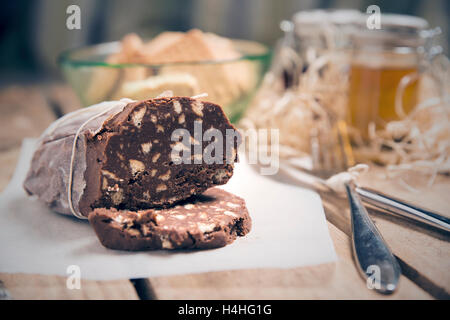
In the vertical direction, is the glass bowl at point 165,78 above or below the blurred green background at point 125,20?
below

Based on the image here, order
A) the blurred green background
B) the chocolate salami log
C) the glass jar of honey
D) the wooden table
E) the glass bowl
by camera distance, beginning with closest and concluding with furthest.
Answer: the wooden table < the chocolate salami log < the glass bowl < the glass jar of honey < the blurred green background

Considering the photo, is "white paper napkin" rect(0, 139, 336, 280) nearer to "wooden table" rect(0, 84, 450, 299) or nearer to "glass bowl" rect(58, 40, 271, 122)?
"wooden table" rect(0, 84, 450, 299)

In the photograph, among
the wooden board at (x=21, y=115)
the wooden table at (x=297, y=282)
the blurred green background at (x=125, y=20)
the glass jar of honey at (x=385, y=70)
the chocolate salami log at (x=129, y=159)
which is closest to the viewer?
the wooden table at (x=297, y=282)

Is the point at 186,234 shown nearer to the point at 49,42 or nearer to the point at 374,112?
the point at 374,112

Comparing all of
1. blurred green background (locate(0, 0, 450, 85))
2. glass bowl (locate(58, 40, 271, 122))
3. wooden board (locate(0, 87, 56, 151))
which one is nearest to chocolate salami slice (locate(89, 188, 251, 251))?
glass bowl (locate(58, 40, 271, 122))

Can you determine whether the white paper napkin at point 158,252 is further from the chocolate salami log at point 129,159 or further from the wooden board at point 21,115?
the wooden board at point 21,115

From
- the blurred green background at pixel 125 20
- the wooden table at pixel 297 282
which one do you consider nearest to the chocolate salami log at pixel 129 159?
the wooden table at pixel 297 282
